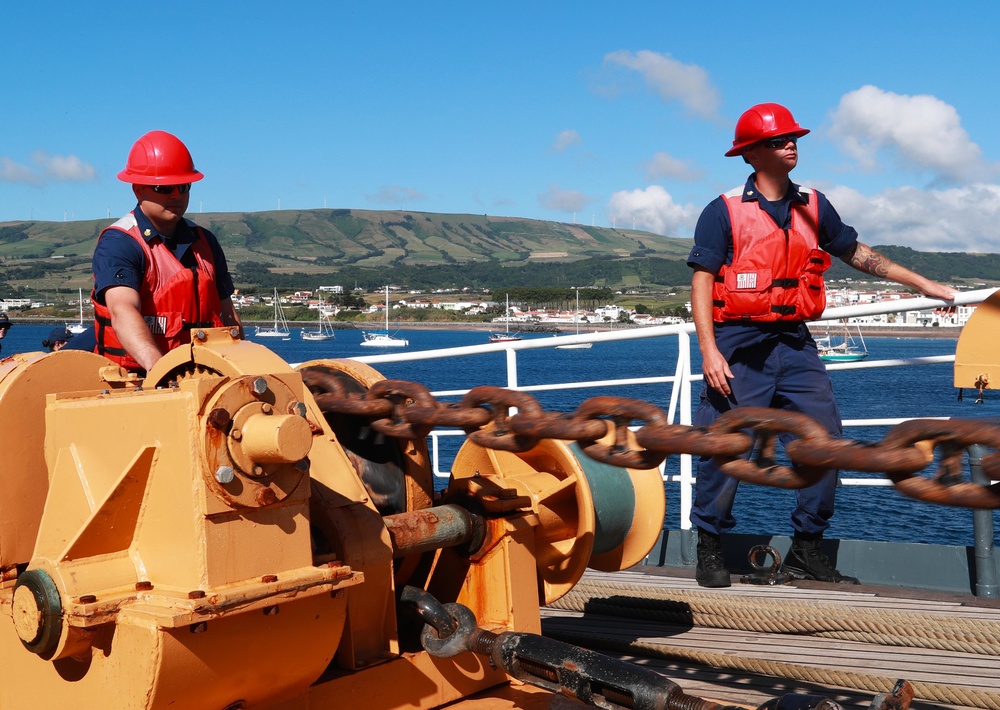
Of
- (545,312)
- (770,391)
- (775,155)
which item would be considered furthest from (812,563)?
(545,312)

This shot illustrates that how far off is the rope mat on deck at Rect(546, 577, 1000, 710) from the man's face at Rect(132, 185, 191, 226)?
2.10 m

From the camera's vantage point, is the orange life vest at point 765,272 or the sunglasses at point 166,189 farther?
the orange life vest at point 765,272

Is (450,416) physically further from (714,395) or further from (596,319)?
(596,319)

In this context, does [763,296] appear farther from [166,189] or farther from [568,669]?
[166,189]

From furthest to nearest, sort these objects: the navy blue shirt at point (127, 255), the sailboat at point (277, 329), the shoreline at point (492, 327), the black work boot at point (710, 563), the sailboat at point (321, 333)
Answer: the sailboat at point (277, 329) → the sailboat at point (321, 333) → the shoreline at point (492, 327) → the black work boot at point (710, 563) → the navy blue shirt at point (127, 255)

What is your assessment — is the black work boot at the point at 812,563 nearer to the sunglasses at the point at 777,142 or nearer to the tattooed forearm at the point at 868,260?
the tattooed forearm at the point at 868,260

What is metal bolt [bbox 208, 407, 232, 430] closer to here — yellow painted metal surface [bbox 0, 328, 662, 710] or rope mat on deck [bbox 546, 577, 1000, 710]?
yellow painted metal surface [bbox 0, 328, 662, 710]

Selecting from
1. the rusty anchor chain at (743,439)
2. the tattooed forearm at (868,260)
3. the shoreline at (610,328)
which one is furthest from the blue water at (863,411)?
the shoreline at (610,328)

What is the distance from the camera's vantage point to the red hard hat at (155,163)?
361 centimetres

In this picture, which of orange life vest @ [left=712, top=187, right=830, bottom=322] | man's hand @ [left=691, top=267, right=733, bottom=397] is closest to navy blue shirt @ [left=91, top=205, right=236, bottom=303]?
man's hand @ [left=691, top=267, right=733, bottom=397]

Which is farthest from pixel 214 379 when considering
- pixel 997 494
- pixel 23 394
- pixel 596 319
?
pixel 596 319

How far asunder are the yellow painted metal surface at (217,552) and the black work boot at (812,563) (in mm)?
1959

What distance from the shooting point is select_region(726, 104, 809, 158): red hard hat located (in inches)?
169

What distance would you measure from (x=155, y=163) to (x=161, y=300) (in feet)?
1.53
